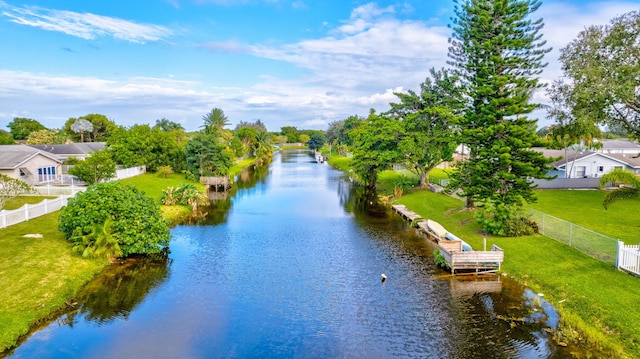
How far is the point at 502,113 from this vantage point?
29531 mm

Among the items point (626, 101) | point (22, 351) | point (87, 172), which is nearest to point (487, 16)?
point (626, 101)

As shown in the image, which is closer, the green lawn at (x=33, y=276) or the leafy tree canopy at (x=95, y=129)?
the green lawn at (x=33, y=276)

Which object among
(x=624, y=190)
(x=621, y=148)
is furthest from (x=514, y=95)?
(x=621, y=148)

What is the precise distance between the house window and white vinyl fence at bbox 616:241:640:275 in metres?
50.8

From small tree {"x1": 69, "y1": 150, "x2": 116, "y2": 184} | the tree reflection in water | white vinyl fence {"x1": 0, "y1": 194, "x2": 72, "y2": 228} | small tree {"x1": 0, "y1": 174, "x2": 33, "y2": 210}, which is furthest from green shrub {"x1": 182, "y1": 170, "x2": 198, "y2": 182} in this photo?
the tree reflection in water

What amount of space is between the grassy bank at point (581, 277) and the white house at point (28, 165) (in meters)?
40.0

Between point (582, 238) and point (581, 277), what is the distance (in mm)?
4297

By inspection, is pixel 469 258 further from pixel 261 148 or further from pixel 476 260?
pixel 261 148

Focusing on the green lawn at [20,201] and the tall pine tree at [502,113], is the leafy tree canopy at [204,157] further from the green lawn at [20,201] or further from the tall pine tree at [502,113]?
the tall pine tree at [502,113]

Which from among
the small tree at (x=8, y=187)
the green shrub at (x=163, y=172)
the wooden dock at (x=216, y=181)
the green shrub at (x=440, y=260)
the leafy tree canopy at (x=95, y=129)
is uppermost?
the leafy tree canopy at (x=95, y=129)

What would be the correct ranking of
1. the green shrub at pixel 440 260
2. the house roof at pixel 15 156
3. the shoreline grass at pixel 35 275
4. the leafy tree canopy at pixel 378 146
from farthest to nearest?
1. the leafy tree canopy at pixel 378 146
2. the house roof at pixel 15 156
3. the green shrub at pixel 440 260
4. the shoreline grass at pixel 35 275

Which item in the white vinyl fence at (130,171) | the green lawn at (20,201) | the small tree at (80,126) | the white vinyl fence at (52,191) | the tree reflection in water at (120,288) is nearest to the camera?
the tree reflection in water at (120,288)

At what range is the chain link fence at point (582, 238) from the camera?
20969 mm

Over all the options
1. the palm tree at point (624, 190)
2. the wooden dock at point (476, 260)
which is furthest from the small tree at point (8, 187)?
the palm tree at point (624, 190)
